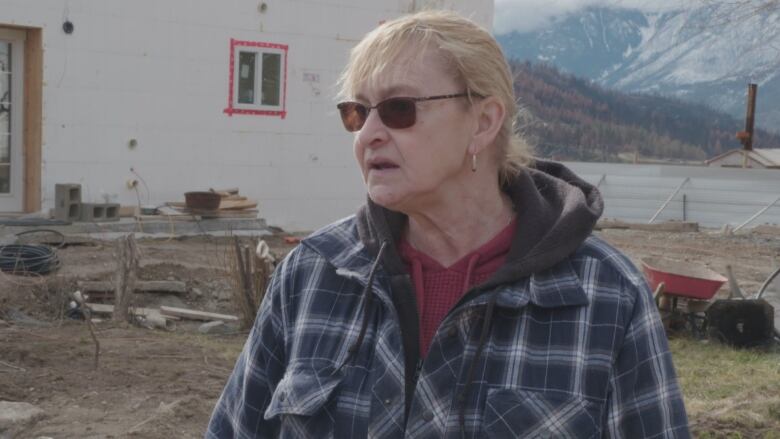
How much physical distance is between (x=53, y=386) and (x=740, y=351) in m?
6.37

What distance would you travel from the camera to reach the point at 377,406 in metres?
2.33

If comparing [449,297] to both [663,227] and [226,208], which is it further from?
[663,227]

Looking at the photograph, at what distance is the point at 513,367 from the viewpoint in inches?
89.1

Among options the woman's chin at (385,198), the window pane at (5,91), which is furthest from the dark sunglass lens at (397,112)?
the window pane at (5,91)

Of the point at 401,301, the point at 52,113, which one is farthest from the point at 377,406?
the point at 52,113

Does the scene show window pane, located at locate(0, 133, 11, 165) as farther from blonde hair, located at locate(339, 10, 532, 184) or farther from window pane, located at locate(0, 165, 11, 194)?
blonde hair, located at locate(339, 10, 532, 184)

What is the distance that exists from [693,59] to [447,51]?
194 m

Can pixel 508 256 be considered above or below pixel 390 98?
below

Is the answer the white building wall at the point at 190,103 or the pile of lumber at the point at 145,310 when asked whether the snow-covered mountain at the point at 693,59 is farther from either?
the white building wall at the point at 190,103

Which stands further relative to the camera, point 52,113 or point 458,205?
point 52,113

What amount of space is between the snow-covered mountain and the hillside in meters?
4.44

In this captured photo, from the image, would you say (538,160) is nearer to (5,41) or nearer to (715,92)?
(5,41)

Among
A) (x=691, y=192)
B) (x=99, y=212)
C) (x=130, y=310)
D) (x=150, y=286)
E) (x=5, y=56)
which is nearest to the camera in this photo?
(x=130, y=310)

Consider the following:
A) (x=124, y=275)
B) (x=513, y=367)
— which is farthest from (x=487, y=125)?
(x=124, y=275)
